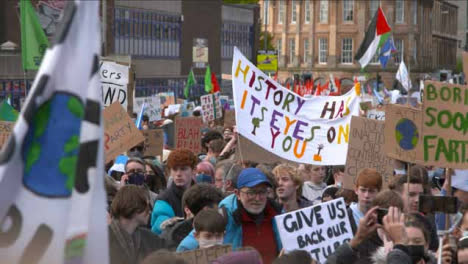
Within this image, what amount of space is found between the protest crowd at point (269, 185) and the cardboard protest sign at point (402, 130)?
0.01m

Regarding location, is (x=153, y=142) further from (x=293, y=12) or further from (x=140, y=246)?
(x=293, y=12)

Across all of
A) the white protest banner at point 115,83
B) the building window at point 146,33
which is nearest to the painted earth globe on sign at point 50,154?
the white protest banner at point 115,83

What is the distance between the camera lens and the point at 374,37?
34.2 m

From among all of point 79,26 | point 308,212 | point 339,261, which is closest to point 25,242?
point 79,26

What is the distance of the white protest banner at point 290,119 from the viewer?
386 inches

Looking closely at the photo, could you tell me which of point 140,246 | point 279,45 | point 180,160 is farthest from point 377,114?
point 279,45

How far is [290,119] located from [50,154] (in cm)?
682

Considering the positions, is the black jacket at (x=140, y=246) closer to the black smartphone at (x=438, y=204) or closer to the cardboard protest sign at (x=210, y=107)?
the black smartphone at (x=438, y=204)

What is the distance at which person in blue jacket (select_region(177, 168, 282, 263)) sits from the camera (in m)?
6.26

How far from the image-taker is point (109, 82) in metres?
A: 12.9

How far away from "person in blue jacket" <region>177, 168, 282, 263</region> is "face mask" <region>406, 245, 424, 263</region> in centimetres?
111

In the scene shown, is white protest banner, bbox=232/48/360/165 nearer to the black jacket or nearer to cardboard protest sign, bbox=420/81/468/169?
cardboard protest sign, bbox=420/81/468/169

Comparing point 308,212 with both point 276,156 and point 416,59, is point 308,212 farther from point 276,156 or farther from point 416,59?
point 416,59

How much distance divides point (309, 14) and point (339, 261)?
90.2 meters
